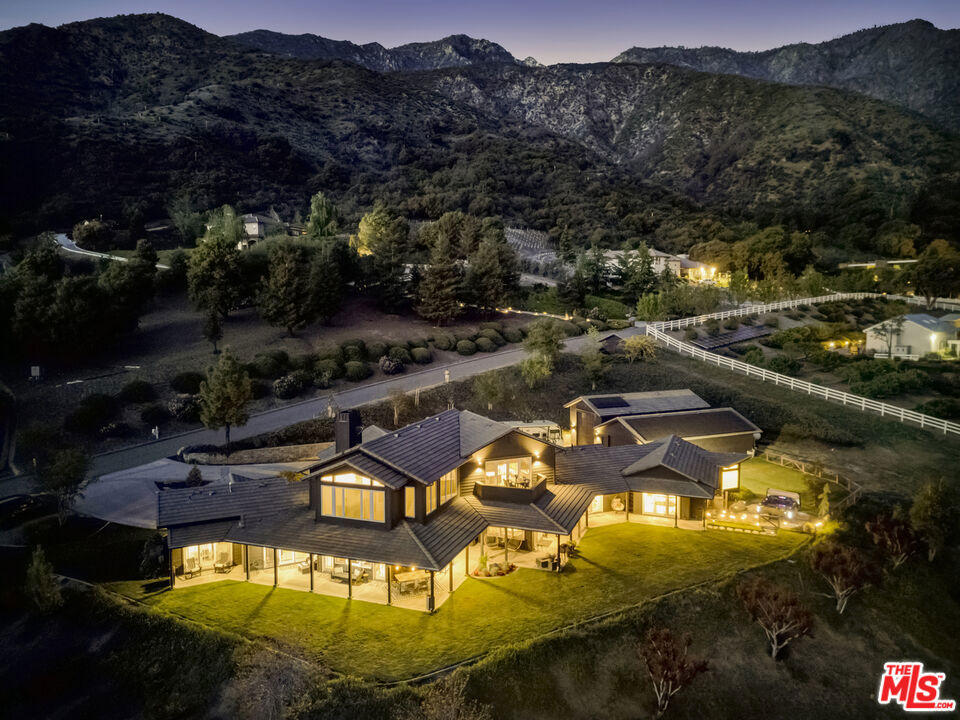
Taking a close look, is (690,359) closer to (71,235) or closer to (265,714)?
(265,714)

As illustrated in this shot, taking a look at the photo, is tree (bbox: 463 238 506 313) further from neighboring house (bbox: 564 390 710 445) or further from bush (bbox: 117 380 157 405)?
bush (bbox: 117 380 157 405)

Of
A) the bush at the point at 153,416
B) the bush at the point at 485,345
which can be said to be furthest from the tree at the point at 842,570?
the bush at the point at 153,416

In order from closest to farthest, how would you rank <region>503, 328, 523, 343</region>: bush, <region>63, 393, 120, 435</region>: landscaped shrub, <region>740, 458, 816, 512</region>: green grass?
<region>740, 458, 816, 512</region>: green grass → <region>63, 393, 120, 435</region>: landscaped shrub → <region>503, 328, 523, 343</region>: bush

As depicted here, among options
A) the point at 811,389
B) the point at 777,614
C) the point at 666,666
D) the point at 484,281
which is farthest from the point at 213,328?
the point at 811,389

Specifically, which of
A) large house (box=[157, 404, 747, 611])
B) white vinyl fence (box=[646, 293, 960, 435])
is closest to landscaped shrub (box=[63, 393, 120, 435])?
large house (box=[157, 404, 747, 611])

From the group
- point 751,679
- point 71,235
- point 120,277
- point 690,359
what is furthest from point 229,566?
point 71,235
